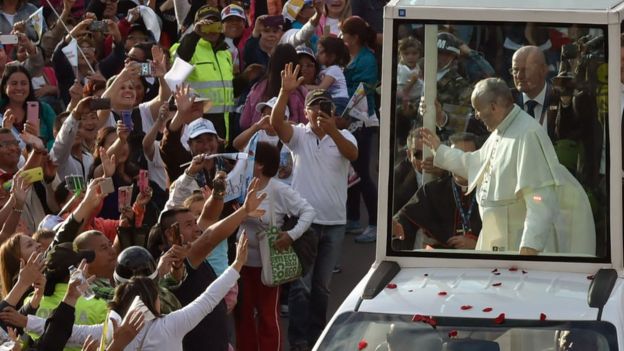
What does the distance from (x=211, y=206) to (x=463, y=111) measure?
8.87 ft

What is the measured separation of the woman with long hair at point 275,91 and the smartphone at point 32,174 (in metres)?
3.23

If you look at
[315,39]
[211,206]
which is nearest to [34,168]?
[211,206]

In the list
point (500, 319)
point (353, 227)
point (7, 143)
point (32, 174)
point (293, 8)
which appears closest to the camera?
point (500, 319)

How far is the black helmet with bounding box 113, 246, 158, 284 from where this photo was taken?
351 inches

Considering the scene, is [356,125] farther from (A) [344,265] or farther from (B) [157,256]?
(B) [157,256]

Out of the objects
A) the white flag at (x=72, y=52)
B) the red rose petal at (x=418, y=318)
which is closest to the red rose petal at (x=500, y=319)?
the red rose petal at (x=418, y=318)

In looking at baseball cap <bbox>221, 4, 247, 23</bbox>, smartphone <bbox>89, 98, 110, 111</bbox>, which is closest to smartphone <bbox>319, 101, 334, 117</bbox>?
smartphone <bbox>89, 98, 110, 111</bbox>

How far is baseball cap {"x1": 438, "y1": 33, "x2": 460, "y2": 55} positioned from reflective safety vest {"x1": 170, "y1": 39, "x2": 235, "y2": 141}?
6.50 meters

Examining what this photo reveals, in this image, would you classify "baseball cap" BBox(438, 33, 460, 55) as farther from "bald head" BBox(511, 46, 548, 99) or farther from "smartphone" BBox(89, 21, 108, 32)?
"smartphone" BBox(89, 21, 108, 32)

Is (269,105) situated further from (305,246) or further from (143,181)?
(143,181)

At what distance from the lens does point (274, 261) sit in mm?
12070

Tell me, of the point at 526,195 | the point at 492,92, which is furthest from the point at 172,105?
the point at 526,195

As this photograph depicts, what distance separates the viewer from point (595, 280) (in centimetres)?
820

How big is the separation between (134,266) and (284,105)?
12.8 ft
